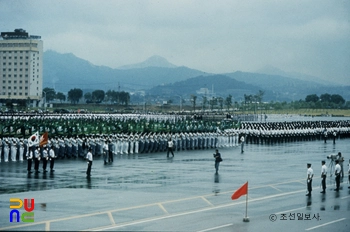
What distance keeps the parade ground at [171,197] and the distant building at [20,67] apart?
153 m

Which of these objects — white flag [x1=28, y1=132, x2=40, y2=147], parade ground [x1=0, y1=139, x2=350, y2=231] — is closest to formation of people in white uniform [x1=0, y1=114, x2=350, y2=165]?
white flag [x1=28, y1=132, x2=40, y2=147]

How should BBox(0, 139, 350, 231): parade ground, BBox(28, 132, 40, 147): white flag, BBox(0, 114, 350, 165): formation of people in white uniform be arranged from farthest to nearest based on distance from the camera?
A: BBox(0, 114, 350, 165): formation of people in white uniform, BBox(28, 132, 40, 147): white flag, BBox(0, 139, 350, 231): parade ground

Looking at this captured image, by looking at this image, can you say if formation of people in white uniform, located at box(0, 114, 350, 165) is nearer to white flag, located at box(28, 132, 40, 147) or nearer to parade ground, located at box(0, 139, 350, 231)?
white flag, located at box(28, 132, 40, 147)

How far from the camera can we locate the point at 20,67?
608 ft

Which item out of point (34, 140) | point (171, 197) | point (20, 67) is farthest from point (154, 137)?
point (20, 67)

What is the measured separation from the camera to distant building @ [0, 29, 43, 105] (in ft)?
602

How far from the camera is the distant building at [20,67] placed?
18350 cm

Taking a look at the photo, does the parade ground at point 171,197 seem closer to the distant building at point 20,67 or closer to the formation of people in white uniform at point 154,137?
the formation of people in white uniform at point 154,137

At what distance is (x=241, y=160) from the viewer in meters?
38.7

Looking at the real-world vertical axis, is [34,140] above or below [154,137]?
above

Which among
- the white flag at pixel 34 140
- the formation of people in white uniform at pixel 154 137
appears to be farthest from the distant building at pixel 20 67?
the white flag at pixel 34 140

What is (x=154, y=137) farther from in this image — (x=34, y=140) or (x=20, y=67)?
(x=20, y=67)

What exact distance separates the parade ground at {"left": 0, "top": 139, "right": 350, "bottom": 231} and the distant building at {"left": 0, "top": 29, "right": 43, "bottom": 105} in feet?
501

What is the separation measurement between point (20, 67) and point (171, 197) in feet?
560
